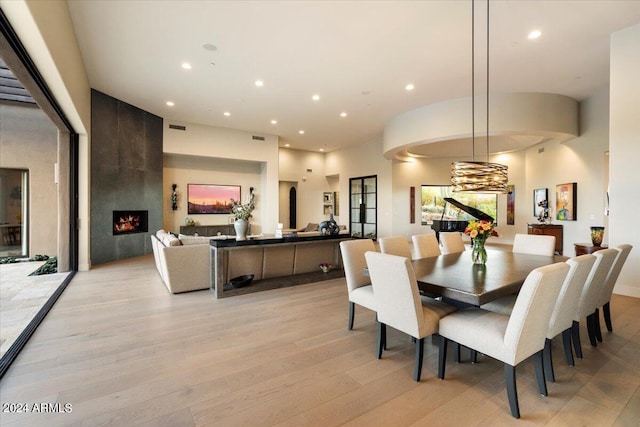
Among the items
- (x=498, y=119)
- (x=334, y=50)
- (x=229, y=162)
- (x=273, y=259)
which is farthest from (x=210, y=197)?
(x=498, y=119)

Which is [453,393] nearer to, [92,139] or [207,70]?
[207,70]

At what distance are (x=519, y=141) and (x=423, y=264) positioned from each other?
7.71m

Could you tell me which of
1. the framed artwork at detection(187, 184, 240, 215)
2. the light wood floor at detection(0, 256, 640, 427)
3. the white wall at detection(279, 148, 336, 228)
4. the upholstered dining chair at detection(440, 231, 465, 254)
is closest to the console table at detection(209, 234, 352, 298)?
the light wood floor at detection(0, 256, 640, 427)

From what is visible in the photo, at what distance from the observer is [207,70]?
5.46 m

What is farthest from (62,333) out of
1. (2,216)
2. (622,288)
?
(622,288)

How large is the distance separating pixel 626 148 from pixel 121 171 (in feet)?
32.6

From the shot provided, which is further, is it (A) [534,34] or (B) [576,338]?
(A) [534,34]

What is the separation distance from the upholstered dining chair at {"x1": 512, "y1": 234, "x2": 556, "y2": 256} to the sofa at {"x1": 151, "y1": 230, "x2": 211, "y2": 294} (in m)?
4.63

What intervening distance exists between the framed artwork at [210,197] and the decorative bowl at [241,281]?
5.89 meters

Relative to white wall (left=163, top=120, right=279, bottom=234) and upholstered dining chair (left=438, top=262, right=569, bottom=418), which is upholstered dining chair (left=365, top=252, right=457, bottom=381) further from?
white wall (left=163, top=120, right=279, bottom=234)

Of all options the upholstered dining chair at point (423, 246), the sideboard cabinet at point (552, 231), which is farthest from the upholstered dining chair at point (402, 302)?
the sideboard cabinet at point (552, 231)

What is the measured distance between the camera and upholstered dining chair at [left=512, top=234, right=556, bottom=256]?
12.4 feet

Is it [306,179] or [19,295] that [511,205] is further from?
[19,295]

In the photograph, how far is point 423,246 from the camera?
397cm
